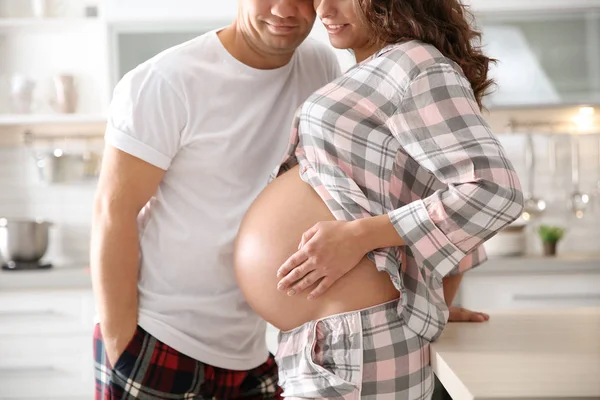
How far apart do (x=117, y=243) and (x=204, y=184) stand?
190 mm

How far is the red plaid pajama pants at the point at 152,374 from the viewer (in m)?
1.40

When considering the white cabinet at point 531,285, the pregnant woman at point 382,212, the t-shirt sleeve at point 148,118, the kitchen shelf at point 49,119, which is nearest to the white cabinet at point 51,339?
the kitchen shelf at point 49,119

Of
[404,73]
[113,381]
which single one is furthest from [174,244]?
[404,73]

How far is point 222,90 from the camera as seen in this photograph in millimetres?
1435

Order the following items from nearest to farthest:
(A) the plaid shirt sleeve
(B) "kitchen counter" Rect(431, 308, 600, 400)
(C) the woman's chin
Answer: (B) "kitchen counter" Rect(431, 308, 600, 400) → (A) the plaid shirt sleeve → (C) the woman's chin

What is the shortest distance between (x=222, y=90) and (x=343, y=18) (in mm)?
316

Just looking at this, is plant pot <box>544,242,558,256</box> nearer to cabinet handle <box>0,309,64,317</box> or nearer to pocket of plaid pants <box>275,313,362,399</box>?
cabinet handle <box>0,309,64,317</box>

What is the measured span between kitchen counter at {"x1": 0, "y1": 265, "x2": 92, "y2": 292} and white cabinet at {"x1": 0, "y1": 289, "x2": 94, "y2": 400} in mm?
19

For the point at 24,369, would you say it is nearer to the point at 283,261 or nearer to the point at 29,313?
the point at 29,313

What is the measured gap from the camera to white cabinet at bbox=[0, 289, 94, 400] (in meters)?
2.96

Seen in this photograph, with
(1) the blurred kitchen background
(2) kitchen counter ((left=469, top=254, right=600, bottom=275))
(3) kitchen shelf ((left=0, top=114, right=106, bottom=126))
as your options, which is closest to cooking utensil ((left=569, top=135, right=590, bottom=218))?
(1) the blurred kitchen background

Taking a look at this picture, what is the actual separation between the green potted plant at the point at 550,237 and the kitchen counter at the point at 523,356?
2050 millimetres

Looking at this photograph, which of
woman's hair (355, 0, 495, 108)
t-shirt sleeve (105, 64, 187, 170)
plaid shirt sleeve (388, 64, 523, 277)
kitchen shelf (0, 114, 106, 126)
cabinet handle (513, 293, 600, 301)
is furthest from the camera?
kitchen shelf (0, 114, 106, 126)

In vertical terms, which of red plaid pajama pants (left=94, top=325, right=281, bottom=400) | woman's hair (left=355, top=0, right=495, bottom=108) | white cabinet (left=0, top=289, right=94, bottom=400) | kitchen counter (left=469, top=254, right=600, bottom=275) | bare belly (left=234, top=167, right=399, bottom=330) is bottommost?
white cabinet (left=0, top=289, right=94, bottom=400)
